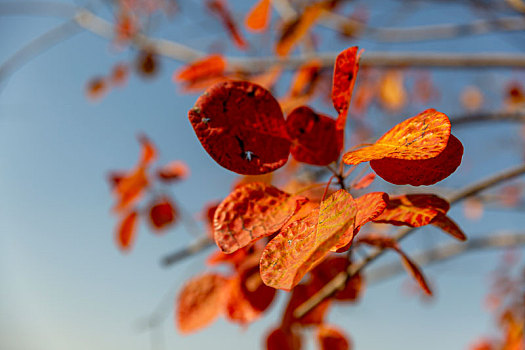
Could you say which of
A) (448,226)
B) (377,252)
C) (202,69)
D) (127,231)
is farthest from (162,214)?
(448,226)

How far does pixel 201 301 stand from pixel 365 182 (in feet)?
1.22

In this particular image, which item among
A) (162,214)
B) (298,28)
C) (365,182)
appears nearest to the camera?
(365,182)

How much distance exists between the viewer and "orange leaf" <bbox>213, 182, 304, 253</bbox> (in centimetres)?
29

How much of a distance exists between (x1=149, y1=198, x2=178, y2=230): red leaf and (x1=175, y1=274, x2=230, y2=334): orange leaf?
36cm

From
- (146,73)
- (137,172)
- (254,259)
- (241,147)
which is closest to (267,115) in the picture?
(241,147)

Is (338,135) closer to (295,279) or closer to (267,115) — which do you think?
(267,115)

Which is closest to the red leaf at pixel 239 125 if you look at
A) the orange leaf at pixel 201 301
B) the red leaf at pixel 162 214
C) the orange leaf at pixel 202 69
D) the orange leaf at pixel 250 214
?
the orange leaf at pixel 250 214

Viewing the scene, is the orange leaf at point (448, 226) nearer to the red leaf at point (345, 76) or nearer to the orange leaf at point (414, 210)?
the orange leaf at point (414, 210)

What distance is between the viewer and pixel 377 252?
0.43 meters

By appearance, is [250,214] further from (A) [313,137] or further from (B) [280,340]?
(B) [280,340]

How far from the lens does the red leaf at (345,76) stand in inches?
12.3

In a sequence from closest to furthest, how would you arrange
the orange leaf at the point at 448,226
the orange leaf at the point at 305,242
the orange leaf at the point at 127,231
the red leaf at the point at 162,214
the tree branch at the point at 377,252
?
the orange leaf at the point at 305,242
the orange leaf at the point at 448,226
the tree branch at the point at 377,252
the orange leaf at the point at 127,231
the red leaf at the point at 162,214

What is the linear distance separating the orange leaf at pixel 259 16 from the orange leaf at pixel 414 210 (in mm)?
490

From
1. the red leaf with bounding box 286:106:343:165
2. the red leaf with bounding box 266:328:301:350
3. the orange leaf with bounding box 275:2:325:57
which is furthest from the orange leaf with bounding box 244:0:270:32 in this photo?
the red leaf with bounding box 266:328:301:350
